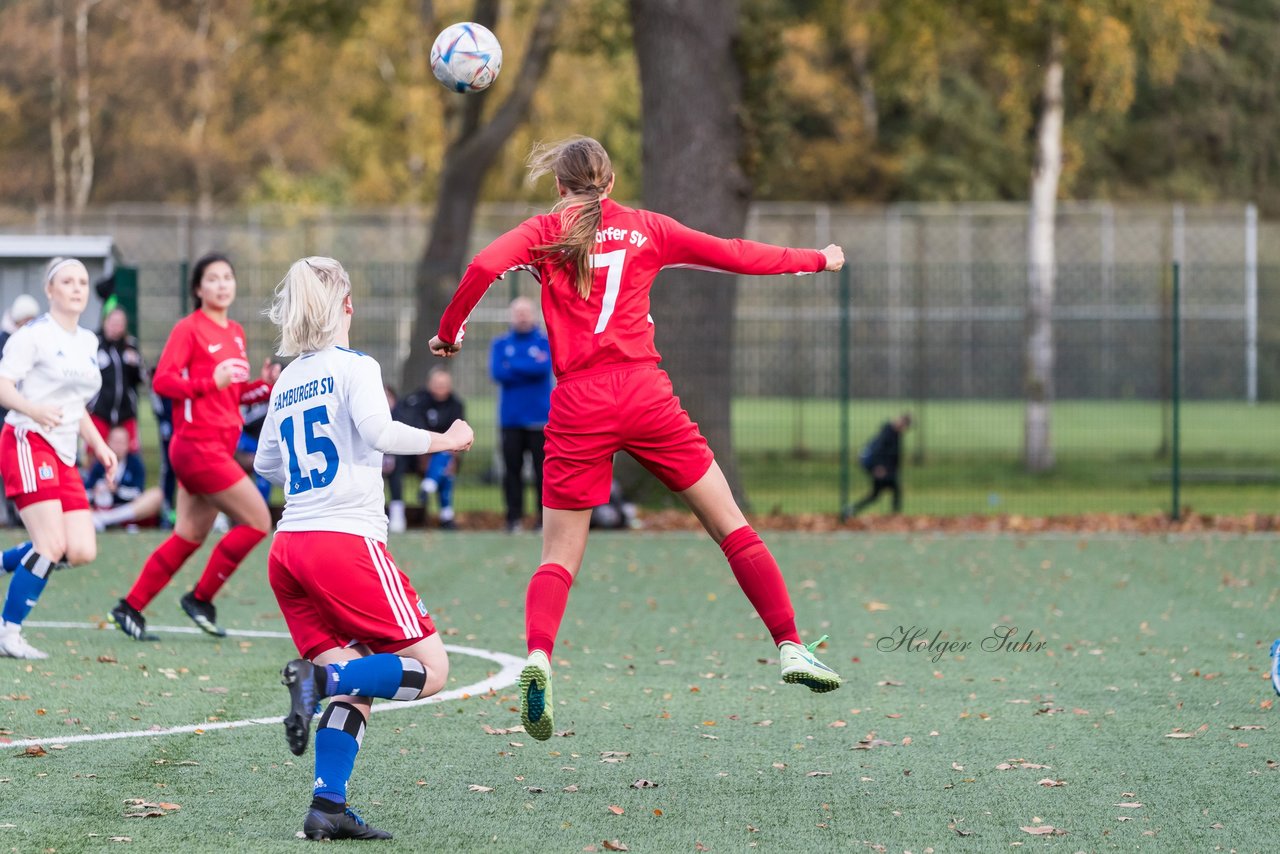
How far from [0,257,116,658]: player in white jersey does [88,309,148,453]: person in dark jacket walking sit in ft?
20.2

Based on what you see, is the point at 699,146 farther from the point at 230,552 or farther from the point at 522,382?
the point at 230,552

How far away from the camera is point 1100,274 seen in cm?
2747

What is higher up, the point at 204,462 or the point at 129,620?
the point at 204,462

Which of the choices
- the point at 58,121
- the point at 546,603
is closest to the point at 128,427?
the point at 546,603

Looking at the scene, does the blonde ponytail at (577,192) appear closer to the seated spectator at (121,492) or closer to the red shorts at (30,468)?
the red shorts at (30,468)

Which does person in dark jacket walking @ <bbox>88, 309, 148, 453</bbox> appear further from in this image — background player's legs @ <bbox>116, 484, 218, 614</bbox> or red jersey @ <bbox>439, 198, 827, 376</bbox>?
red jersey @ <bbox>439, 198, 827, 376</bbox>

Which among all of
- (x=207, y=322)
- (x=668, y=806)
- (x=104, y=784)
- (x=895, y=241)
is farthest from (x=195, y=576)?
(x=895, y=241)

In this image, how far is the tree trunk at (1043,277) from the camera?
1870cm

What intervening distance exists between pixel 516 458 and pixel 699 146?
4.07 meters

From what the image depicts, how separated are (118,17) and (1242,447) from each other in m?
30.1

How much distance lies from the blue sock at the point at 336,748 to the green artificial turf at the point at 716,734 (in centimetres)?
19

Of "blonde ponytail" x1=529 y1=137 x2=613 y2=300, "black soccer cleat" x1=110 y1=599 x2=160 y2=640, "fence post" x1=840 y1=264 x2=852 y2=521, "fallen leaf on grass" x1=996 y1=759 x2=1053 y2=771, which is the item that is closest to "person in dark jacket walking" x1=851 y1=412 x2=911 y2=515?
"fence post" x1=840 y1=264 x2=852 y2=521

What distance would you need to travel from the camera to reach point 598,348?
18.0ft

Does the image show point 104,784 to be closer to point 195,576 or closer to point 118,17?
point 195,576
